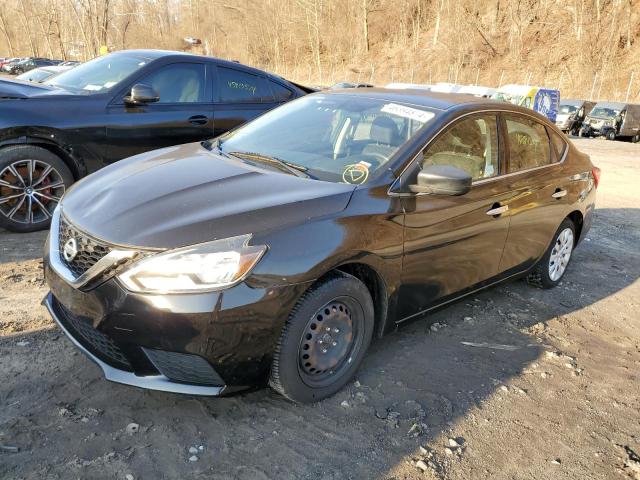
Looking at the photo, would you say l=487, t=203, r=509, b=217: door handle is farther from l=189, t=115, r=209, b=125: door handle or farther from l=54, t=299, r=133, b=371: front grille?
l=189, t=115, r=209, b=125: door handle

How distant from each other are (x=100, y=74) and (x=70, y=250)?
369 cm

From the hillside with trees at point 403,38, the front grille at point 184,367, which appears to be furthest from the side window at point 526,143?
the hillside with trees at point 403,38

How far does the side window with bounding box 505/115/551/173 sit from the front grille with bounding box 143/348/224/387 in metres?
2.65

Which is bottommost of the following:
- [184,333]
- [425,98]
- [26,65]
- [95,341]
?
[26,65]

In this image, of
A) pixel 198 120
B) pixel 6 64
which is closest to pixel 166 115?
pixel 198 120

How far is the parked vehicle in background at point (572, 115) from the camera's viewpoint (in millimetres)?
24266

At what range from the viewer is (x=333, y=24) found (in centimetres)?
5638

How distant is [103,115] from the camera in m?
5.18

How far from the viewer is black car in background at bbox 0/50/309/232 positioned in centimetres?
483

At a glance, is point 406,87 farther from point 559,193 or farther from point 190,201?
point 190,201

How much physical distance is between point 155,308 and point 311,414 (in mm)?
1041

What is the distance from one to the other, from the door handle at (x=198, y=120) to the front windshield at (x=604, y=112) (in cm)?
2244

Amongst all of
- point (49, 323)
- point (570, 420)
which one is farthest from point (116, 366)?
point (570, 420)

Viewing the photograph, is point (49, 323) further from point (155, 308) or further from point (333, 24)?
point (333, 24)
